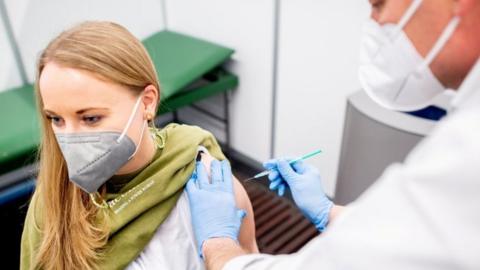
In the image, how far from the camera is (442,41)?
647 mm

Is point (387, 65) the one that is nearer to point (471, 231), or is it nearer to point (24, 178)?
point (471, 231)

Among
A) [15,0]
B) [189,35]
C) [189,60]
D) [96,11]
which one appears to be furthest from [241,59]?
[15,0]

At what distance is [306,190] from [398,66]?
1.72 ft

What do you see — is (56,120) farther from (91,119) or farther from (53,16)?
(53,16)

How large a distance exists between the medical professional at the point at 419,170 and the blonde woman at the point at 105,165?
25cm

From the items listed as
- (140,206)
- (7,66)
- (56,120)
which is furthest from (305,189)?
A: (7,66)

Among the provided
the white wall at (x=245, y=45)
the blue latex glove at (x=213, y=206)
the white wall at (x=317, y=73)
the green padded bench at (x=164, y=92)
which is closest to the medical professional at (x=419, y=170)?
the blue latex glove at (x=213, y=206)

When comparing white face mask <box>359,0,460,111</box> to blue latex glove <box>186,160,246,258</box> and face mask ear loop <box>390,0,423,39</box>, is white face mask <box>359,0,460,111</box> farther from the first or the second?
blue latex glove <box>186,160,246,258</box>

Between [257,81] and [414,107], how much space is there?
1.75m

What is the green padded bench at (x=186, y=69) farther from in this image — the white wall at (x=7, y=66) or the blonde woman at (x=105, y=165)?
the blonde woman at (x=105, y=165)

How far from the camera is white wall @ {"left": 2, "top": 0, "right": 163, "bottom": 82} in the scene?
225 cm

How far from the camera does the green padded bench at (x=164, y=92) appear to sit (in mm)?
1814

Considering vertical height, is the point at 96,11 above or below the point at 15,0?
below

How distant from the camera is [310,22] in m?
2.05
